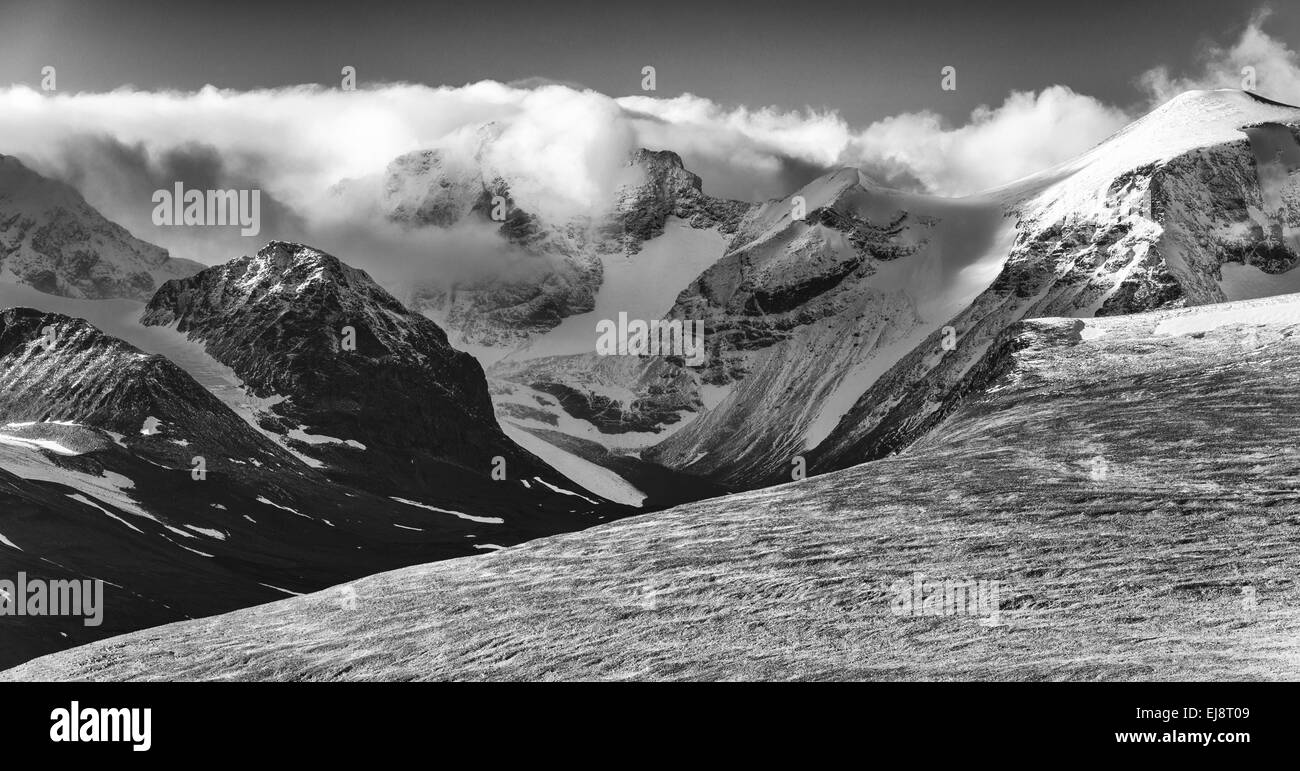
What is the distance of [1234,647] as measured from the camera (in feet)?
199

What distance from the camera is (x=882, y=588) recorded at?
7425 centimetres

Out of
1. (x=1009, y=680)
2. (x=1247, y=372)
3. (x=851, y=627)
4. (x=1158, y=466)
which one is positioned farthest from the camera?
(x=1247, y=372)

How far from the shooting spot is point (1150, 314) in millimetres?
163875

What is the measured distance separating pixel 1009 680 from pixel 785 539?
28274 mm

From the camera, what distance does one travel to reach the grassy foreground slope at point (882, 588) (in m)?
64.1

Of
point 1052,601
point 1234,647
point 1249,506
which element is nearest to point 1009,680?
point 1234,647

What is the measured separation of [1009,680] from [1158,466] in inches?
1707

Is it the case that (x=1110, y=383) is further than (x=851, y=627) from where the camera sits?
Yes

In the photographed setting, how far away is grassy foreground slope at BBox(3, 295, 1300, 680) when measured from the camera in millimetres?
64125

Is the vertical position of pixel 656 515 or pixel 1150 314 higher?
pixel 1150 314

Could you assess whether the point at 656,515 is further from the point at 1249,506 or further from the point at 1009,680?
the point at 1009,680
